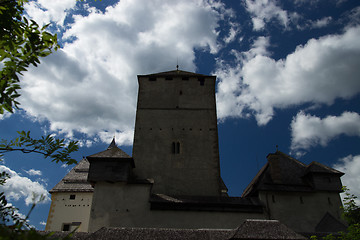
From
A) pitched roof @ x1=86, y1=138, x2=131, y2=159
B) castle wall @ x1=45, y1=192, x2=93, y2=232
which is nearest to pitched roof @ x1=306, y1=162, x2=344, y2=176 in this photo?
pitched roof @ x1=86, y1=138, x2=131, y2=159

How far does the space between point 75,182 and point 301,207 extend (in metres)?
17.1

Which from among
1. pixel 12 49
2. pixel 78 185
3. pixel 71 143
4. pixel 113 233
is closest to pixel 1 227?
pixel 71 143

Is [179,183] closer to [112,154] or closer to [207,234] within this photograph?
[112,154]

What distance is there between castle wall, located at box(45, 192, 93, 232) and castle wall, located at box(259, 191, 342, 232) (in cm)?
1292

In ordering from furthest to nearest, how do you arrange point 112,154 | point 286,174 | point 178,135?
point 178,135
point 286,174
point 112,154

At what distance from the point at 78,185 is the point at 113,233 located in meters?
10.4

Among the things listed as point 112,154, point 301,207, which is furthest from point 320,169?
point 112,154

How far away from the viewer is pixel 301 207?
18.5 meters

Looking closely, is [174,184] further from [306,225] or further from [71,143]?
[71,143]

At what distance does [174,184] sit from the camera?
20.7 metres

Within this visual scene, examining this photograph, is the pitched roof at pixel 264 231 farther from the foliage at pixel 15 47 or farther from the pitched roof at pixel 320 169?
the foliage at pixel 15 47

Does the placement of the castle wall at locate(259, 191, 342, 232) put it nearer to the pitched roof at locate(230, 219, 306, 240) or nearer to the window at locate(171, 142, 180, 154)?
the pitched roof at locate(230, 219, 306, 240)

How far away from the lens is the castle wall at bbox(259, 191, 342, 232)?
59.1ft

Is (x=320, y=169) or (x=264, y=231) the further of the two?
(x=320, y=169)
